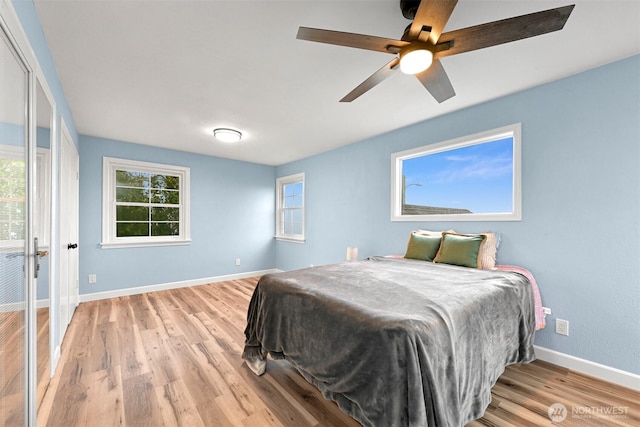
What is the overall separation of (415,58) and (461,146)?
192 cm

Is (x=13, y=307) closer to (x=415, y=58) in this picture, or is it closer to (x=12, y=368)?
(x=12, y=368)

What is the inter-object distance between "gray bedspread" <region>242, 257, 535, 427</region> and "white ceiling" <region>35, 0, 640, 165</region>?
1691 mm

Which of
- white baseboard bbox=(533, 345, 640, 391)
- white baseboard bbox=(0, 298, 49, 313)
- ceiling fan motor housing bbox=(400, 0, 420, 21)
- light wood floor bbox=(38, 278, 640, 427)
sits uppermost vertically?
ceiling fan motor housing bbox=(400, 0, 420, 21)

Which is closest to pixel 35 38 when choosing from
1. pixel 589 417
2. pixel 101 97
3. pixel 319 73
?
pixel 101 97

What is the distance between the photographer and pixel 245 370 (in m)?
2.20

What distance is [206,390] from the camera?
1.93 m

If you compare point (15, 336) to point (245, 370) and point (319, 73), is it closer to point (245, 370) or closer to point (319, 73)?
point (245, 370)

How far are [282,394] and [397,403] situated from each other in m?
1.02

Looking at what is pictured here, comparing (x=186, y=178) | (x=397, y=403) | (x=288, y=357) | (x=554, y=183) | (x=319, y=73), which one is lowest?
(x=288, y=357)

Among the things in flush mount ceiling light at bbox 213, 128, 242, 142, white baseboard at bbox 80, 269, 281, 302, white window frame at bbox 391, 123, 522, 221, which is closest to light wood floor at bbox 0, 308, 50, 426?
flush mount ceiling light at bbox 213, 128, 242, 142

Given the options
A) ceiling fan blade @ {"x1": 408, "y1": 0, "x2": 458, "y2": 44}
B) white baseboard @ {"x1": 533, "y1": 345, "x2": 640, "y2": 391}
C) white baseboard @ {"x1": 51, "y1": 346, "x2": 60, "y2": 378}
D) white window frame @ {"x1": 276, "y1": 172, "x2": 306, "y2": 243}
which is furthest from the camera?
white window frame @ {"x1": 276, "y1": 172, "x2": 306, "y2": 243}

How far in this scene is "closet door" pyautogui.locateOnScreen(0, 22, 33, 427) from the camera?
1.14 m

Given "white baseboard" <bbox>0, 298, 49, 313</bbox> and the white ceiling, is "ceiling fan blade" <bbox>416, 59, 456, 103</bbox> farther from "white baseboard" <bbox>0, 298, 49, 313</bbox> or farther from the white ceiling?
"white baseboard" <bbox>0, 298, 49, 313</bbox>

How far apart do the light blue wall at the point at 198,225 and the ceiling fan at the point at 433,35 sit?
4.16 meters
